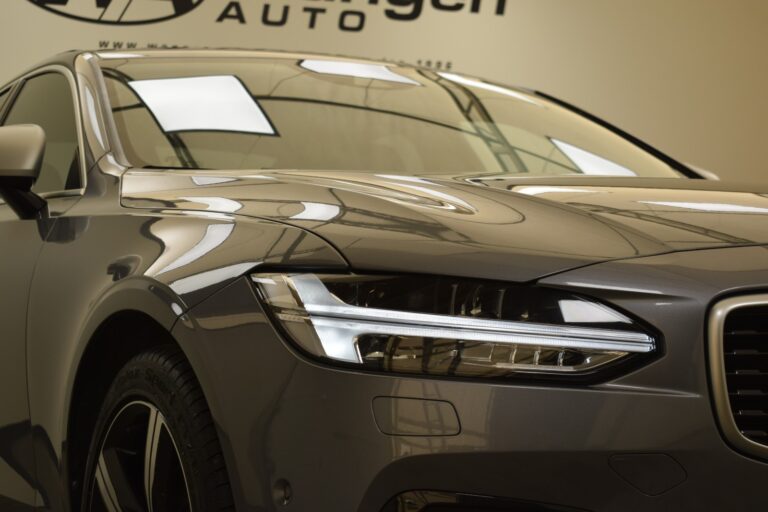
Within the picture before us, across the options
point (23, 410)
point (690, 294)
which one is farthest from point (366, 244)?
point (23, 410)

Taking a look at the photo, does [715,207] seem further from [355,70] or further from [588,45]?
[588,45]

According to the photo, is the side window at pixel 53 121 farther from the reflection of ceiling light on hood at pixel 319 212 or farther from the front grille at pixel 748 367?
the front grille at pixel 748 367

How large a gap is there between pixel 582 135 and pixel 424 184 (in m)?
1.27

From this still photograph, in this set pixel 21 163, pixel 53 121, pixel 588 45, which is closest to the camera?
pixel 21 163

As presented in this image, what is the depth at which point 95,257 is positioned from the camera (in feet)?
6.70

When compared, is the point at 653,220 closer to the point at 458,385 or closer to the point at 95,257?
the point at 458,385

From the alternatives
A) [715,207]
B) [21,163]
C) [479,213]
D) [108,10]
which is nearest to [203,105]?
[21,163]

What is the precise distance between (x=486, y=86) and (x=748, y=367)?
1.95m

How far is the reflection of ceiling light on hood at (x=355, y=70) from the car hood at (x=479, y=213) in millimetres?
890

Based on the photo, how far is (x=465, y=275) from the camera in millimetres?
1451

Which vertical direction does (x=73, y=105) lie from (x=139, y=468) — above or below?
above

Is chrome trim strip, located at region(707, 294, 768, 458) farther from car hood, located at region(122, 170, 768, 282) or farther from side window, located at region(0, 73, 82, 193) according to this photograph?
side window, located at region(0, 73, 82, 193)

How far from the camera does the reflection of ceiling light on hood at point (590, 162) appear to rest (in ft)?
9.44

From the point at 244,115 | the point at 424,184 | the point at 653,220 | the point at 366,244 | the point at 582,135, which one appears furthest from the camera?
the point at 582,135
